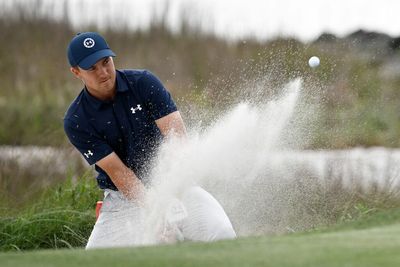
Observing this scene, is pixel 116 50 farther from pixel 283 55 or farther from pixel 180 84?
pixel 283 55

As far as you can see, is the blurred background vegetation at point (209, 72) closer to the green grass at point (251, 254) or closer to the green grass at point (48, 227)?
the green grass at point (48, 227)

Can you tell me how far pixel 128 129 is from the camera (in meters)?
5.59

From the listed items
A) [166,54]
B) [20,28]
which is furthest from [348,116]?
[20,28]

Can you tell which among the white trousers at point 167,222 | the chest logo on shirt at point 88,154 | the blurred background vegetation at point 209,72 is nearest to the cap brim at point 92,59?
the chest logo on shirt at point 88,154

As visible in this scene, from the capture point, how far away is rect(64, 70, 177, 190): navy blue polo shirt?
5574 millimetres

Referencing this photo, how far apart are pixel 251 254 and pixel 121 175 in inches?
89.0

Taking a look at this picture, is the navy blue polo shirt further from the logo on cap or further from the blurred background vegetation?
the blurred background vegetation

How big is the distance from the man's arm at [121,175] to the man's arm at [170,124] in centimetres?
30

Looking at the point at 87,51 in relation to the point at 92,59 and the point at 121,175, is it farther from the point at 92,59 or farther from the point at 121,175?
the point at 121,175

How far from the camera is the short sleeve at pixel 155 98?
5.56 m

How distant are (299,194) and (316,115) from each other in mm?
989

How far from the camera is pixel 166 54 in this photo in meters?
13.3

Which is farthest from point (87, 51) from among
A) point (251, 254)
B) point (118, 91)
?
point (251, 254)

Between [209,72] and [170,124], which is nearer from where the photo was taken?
[170,124]
